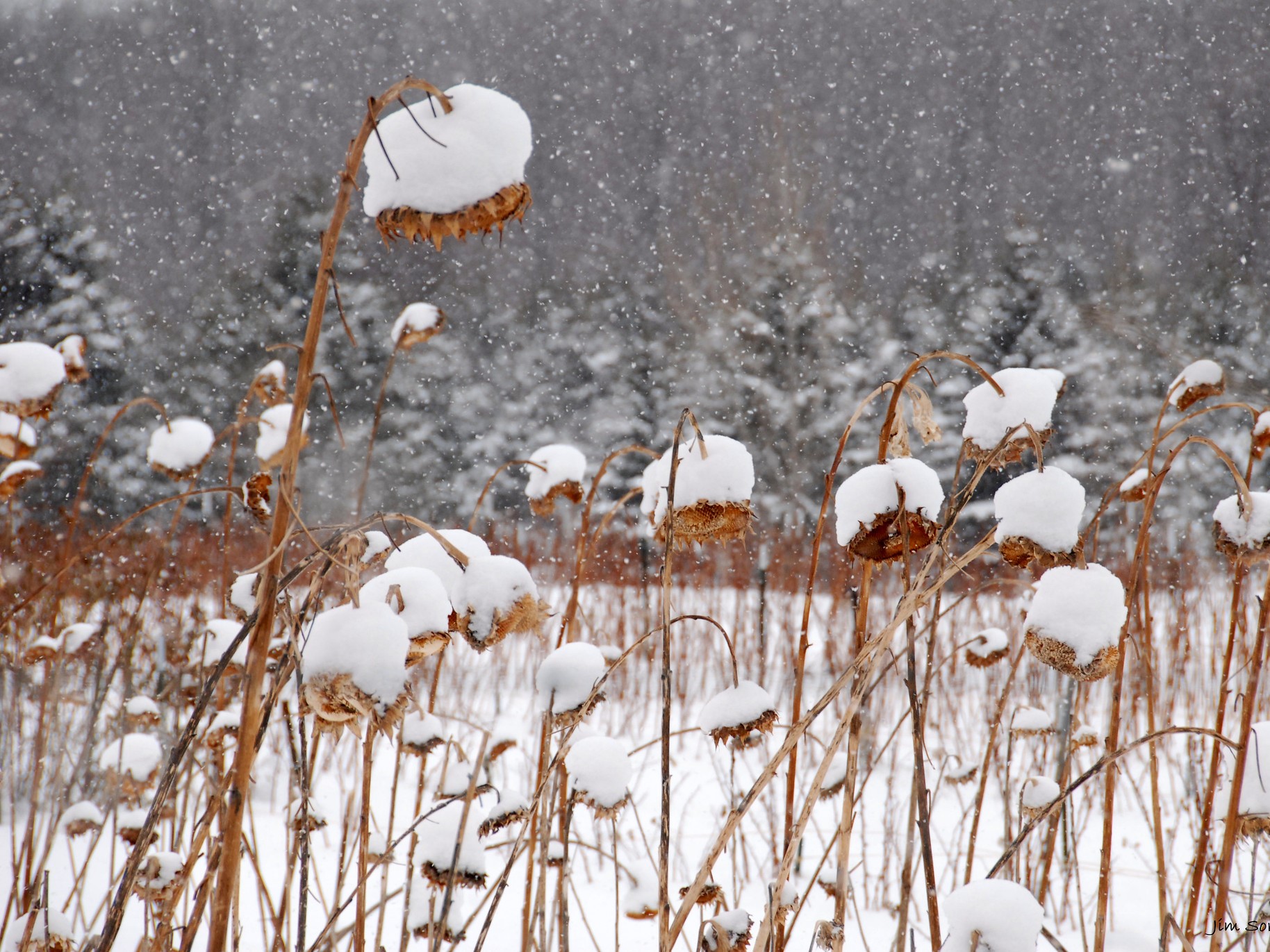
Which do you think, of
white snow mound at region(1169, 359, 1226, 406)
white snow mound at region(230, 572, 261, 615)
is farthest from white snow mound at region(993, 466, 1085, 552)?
white snow mound at region(1169, 359, 1226, 406)

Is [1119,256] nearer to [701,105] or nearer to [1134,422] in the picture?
[1134,422]

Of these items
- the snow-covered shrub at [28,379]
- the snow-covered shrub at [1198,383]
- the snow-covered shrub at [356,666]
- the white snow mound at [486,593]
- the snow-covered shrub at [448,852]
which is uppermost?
the snow-covered shrub at [1198,383]

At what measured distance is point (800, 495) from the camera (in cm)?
1151

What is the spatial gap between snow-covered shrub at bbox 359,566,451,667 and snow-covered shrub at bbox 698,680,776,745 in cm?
42

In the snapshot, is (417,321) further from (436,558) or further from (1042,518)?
(1042,518)

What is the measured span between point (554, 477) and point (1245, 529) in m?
1.28

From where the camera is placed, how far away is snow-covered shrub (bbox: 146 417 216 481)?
1.79 metres

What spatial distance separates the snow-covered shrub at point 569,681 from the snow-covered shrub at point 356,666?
1.00 feet

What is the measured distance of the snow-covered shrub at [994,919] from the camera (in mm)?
594

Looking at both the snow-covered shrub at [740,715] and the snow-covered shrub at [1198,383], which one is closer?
the snow-covered shrub at [740,715]

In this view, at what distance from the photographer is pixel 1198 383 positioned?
1646 mm

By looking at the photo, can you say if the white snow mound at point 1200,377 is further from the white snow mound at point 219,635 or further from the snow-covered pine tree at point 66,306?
the snow-covered pine tree at point 66,306

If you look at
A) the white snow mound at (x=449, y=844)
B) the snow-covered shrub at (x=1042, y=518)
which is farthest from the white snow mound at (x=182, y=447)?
the snow-covered shrub at (x=1042, y=518)

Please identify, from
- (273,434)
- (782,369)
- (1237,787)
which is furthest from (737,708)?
(782,369)
